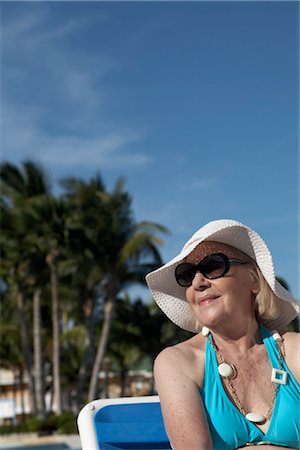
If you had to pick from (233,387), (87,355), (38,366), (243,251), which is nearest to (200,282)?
(243,251)

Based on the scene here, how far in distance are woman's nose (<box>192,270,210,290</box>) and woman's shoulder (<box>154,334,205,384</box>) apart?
17 cm

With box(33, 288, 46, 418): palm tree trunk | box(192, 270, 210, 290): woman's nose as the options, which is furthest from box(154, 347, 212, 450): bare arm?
box(33, 288, 46, 418): palm tree trunk

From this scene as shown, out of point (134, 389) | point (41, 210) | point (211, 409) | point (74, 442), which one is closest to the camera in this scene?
point (211, 409)

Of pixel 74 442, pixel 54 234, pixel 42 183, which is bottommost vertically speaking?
pixel 74 442

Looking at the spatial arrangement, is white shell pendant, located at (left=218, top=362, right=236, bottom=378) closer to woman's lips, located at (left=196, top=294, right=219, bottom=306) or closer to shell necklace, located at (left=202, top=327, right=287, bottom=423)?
shell necklace, located at (left=202, top=327, right=287, bottom=423)

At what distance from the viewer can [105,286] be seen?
25500 mm

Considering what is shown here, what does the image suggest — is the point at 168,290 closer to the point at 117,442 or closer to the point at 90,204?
the point at 117,442

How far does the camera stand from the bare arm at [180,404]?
1791 millimetres

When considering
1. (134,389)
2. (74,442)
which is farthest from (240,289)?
(134,389)

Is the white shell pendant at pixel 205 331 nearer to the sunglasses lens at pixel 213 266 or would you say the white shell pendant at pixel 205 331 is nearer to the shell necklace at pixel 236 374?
the shell necklace at pixel 236 374

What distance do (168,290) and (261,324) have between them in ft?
1.02

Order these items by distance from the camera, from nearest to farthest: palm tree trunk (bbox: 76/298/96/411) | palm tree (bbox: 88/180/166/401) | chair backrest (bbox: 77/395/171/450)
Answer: chair backrest (bbox: 77/395/171/450), palm tree (bbox: 88/180/166/401), palm tree trunk (bbox: 76/298/96/411)

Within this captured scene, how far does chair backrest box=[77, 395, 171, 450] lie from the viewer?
7.54 ft

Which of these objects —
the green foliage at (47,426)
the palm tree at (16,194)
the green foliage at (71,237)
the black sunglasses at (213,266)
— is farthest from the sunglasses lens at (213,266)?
the palm tree at (16,194)
